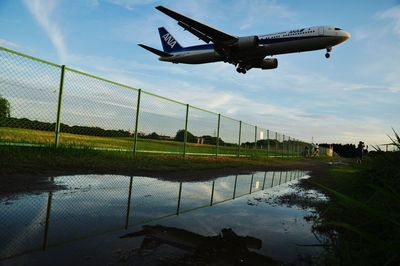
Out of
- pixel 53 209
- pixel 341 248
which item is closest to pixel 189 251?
pixel 341 248

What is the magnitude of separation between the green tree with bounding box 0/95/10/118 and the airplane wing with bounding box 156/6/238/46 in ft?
40.8

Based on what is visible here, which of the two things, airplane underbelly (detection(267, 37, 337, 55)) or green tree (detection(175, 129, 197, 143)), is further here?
airplane underbelly (detection(267, 37, 337, 55))

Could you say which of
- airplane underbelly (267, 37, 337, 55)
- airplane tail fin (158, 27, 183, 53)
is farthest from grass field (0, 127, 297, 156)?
airplane tail fin (158, 27, 183, 53)

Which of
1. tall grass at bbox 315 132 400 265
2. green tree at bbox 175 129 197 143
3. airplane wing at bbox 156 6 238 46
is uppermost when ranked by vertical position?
airplane wing at bbox 156 6 238 46

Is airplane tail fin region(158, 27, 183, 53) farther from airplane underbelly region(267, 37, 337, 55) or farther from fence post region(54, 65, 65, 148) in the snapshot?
fence post region(54, 65, 65, 148)

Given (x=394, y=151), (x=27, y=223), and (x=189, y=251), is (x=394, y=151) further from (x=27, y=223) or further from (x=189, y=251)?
(x=27, y=223)

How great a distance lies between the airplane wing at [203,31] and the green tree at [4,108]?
12450 mm

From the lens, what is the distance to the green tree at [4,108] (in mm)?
7238

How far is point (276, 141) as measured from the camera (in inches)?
1193

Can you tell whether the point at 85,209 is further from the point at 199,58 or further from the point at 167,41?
the point at 167,41

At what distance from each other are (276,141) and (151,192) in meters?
26.6

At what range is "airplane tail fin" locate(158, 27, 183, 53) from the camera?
32.6 metres

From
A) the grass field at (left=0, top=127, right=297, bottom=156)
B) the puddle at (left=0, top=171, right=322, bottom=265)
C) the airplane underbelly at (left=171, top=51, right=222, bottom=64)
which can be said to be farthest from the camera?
the airplane underbelly at (left=171, top=51, right=222, bottom=64)

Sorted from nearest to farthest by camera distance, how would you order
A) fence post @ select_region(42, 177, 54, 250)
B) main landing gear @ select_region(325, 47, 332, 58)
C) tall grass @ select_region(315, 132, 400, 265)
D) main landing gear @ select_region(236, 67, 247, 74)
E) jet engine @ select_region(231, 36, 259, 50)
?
tall grass @ select_region(315, 132, 400, 265)
fence post @ select_region(42, 177, 54, 250)
jet engine @ select_region(231, 36, 259, 50)
main landing gear @ select_region(325, 47, 332, 58)
main landing gear @ select_region(236, 67, 247, 74)
